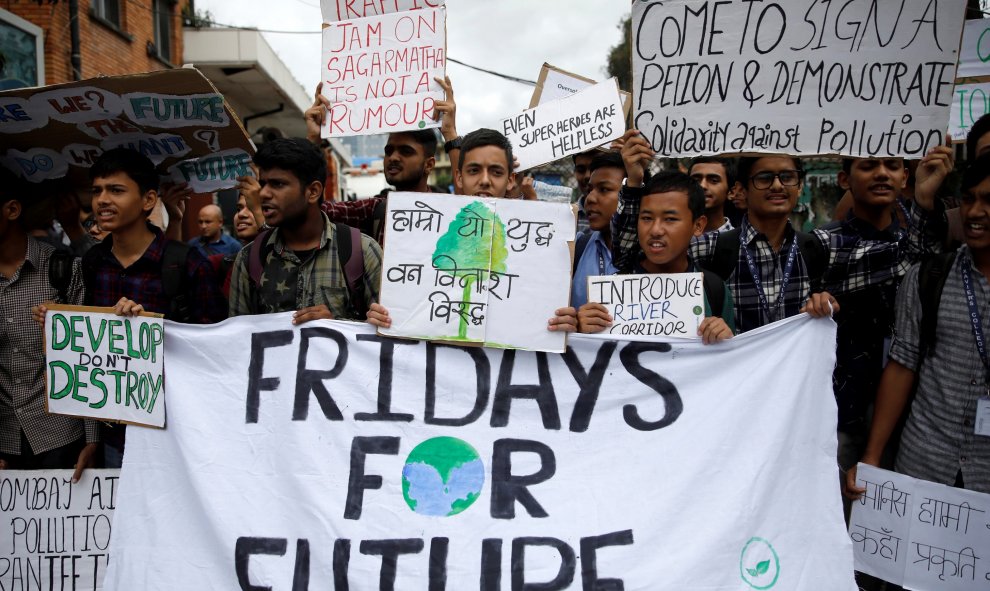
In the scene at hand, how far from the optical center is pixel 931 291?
9.85 feet

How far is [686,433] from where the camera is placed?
286 cm

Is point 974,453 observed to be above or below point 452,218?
below

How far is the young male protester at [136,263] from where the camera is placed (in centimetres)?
327

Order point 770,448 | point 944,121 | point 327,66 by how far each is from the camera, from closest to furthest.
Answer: point 770,448 → point 944,121 → point 327,66

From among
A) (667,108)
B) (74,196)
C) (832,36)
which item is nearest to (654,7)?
(667,108)

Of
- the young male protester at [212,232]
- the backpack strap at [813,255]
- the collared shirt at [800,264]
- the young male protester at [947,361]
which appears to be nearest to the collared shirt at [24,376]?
the collared shirt at [800,264]

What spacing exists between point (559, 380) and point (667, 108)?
53.2 inches

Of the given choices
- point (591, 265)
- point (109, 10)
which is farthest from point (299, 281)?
point (109, 10)

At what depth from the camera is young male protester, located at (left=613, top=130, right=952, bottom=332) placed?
127 inches

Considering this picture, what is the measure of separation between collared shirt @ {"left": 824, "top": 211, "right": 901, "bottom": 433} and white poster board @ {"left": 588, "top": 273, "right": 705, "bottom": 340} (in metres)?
0.99

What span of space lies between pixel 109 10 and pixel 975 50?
13.1 meters

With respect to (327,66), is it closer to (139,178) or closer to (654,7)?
(139,178)

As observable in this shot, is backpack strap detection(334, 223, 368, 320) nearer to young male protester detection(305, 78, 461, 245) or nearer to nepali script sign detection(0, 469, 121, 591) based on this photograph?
young male protester detection(305, 78, 461, 245)

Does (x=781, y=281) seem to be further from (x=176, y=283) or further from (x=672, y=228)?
(x=176, y=283)
